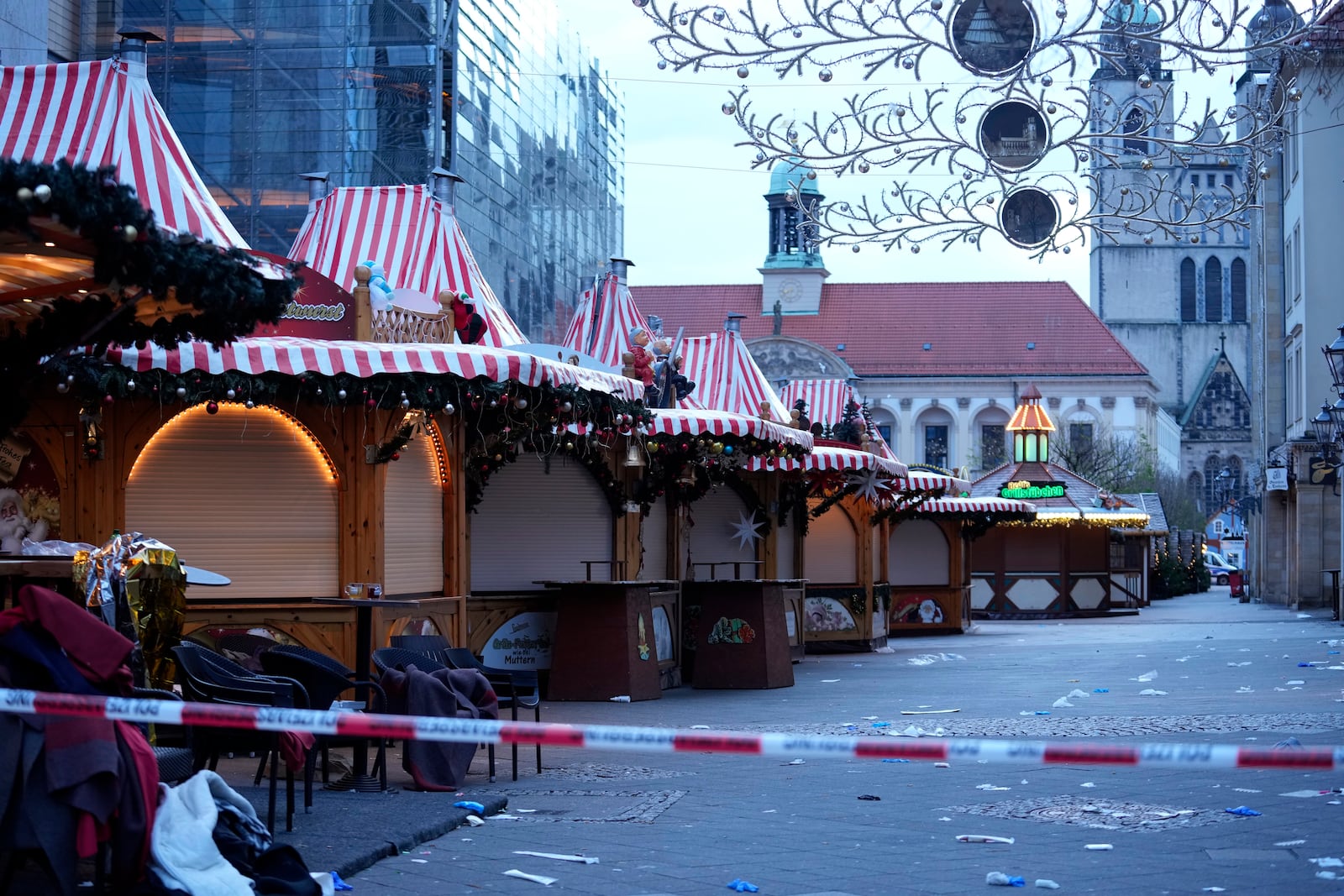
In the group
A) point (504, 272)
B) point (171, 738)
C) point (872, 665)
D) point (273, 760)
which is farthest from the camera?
point (504, 272)

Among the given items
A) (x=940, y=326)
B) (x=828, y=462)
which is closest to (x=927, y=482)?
(x=828, y=462)

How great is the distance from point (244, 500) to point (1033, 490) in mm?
33334

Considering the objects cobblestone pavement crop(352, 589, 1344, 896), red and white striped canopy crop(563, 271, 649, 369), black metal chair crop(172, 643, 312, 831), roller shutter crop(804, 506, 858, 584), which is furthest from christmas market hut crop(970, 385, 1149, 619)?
black metal chair crop(172, 643, 312, 831)

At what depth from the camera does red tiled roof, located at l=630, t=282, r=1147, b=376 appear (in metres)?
86.1

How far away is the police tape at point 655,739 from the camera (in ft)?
16.4

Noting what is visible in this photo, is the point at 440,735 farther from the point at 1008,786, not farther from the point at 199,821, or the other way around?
Answer: the point at 1008,786

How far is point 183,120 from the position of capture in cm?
3434

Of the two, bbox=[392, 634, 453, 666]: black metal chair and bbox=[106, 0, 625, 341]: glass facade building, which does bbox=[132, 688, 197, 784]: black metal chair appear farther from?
bbox=[106, 0, 625, 341]: glass facade building

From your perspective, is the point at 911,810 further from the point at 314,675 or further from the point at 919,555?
the point at 919,555

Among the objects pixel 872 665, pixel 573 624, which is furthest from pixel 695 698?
pixel 872 665

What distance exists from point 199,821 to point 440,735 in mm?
1528

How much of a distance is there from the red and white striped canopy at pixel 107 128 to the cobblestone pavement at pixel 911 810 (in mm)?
5082

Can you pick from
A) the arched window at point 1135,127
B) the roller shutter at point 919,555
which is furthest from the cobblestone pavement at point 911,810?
the roller shutter at point 919,555

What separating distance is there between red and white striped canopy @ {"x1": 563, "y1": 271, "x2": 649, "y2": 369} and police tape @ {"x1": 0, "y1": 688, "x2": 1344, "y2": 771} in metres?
19.4
